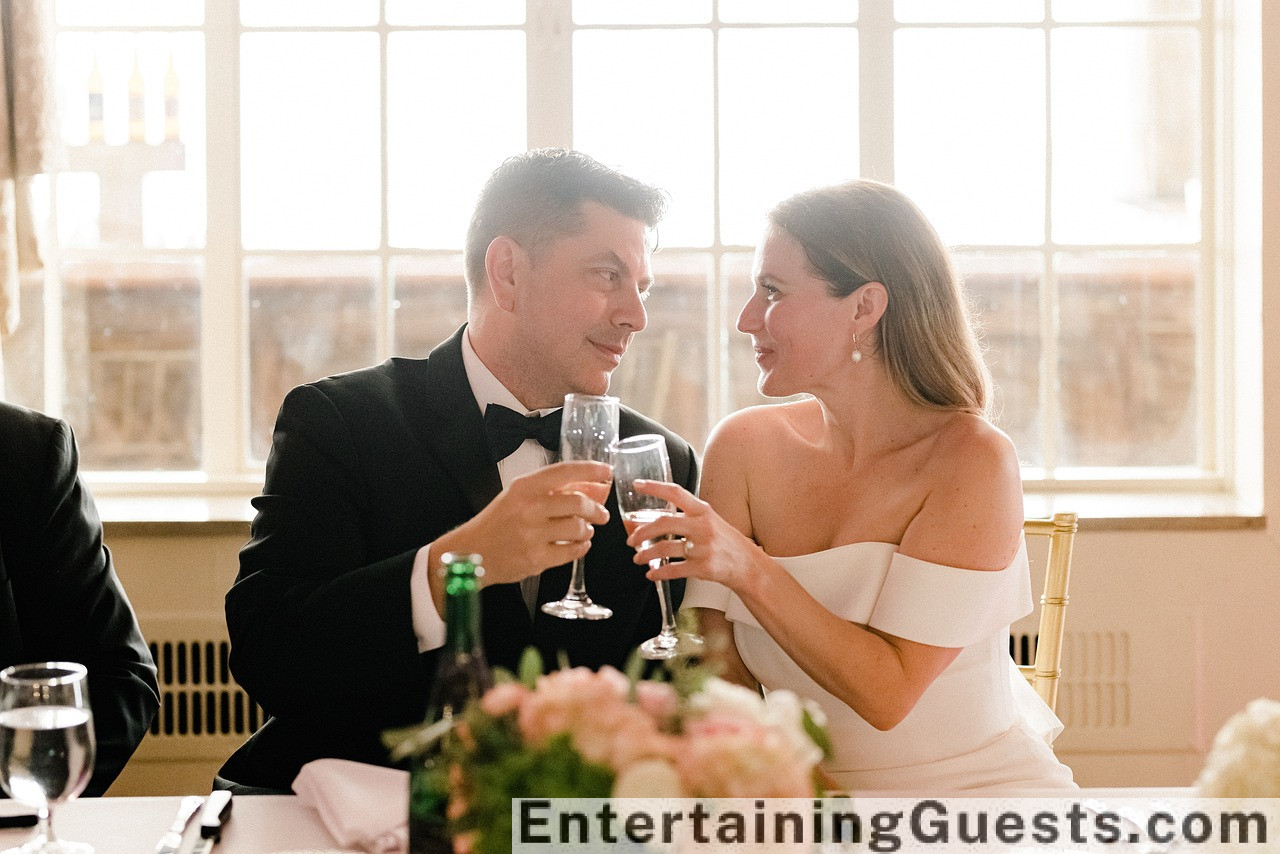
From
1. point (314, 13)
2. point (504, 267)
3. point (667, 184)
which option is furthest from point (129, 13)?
point (504, 267)

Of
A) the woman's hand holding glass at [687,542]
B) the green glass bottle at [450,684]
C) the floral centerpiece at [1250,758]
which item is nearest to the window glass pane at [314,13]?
the woman's hand holding glass at [687,542]

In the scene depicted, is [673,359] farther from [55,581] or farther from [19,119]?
[55,581]

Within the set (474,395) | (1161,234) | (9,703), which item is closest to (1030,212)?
(1161,234)

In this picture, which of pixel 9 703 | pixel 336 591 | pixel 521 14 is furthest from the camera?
pixel 521 14

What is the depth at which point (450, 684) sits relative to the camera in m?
1.07

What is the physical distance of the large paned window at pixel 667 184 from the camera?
3375 mm

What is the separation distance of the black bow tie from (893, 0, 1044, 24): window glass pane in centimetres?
190

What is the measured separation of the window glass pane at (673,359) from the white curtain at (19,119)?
144 cm

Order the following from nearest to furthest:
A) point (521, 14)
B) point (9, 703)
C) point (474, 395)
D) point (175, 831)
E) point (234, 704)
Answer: point (9, 703) → point (175, 831) → point (474, 395) → point (234, 704) → point (521, 14)

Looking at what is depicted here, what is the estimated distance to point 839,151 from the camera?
3.43m

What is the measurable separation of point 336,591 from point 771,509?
2.30 feet

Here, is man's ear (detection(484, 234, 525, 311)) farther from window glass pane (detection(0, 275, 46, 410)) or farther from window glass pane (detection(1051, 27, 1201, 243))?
window glass pane (detection(1051, 27, 1201, 243))

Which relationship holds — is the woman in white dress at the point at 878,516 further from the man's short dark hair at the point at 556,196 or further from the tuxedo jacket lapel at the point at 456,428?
the tuxedo jacket lapel at the point at 456,428

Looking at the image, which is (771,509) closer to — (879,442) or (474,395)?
(879,442)
